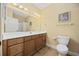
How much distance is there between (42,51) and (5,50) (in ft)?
1.86

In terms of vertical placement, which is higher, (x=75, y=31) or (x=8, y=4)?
(x=8, y=4)

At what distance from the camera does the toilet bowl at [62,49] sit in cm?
154

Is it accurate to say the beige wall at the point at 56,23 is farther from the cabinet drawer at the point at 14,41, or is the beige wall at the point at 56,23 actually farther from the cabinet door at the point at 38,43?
the cabinet drawer at the point at 14,41

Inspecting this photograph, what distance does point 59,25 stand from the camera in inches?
62.4

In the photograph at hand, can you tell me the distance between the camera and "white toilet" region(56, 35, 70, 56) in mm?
1547

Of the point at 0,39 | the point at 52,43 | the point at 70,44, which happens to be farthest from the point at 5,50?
the point at 70,44

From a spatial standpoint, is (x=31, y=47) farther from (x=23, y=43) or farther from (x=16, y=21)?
(x=16, y=21)

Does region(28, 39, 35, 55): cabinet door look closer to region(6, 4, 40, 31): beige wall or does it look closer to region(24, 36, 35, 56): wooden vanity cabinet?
region(24, 36, 35, 56): wooden vanity cabinet

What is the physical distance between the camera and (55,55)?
1.55 metres

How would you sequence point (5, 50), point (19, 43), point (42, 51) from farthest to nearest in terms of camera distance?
point (42, 51) < point (19, 43) < point (5, 50)

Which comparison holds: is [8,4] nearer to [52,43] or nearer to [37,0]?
[37,0]

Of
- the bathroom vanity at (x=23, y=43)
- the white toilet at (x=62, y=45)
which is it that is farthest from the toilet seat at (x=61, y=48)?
the bathroom vanity at (x=23, y=43)

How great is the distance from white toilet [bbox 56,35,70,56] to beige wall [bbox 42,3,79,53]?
65mm

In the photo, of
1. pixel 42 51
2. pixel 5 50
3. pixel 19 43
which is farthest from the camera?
pixel 42 51
